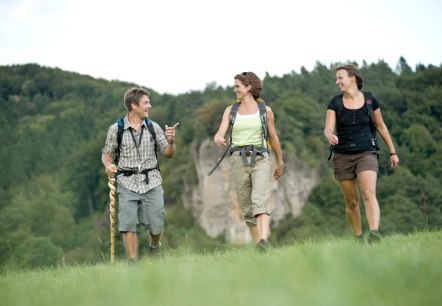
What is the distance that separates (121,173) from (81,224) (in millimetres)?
113151

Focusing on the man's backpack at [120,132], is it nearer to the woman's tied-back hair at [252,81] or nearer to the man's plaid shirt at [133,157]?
the man's plaid shirt at [133,157]

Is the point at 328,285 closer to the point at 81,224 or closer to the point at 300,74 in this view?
the point at 81,224

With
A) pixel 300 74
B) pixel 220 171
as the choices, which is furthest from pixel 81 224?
pixel 300 74

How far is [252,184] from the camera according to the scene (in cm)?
894

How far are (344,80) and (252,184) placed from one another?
1.60 meters

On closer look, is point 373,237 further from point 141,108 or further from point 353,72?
point 141,108

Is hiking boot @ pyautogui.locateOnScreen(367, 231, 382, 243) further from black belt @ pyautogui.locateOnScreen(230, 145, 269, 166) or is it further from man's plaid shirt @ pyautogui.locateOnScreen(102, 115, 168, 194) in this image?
man's plaid shirt @ pyautogui.locateOnScreen(102, 115, 168, 194)

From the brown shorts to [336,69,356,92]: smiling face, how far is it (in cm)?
77

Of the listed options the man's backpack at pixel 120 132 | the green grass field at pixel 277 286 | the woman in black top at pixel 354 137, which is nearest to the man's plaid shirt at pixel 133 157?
the man's backpack at pixel 120 132

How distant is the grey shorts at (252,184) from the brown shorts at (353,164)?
0.84m

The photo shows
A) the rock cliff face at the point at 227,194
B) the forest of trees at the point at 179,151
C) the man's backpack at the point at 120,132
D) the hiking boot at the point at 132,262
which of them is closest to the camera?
the hiking boot at the point at 132,262

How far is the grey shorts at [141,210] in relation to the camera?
29.4ft

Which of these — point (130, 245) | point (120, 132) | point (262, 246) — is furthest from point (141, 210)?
point (262, 246)

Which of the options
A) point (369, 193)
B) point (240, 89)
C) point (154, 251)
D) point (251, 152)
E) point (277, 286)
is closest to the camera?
point (277, 286)
